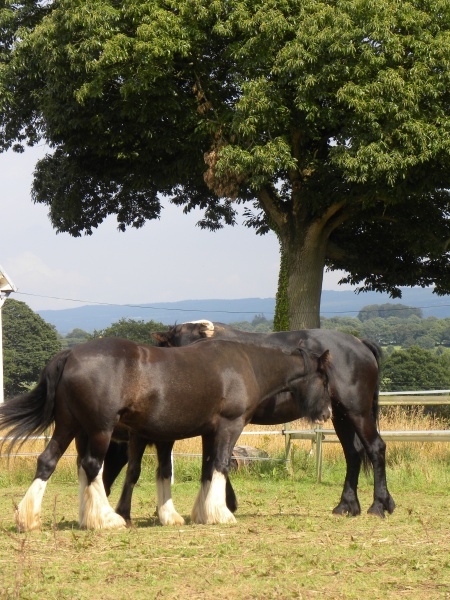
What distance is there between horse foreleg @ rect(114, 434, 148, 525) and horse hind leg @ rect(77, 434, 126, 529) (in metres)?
0.48

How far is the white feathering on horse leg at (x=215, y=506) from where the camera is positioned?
343 inches

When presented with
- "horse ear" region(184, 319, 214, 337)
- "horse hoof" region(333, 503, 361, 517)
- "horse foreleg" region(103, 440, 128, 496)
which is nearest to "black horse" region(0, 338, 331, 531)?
"horse foreleg" region(103, 440, 128, 496)

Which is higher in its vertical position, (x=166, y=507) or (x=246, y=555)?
(x=246, y=555)

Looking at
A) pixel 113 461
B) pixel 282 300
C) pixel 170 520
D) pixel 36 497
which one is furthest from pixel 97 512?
pixel 282 300

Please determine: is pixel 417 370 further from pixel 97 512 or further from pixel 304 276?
pixel 97 512

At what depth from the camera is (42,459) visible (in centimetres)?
839

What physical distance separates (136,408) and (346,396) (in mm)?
2603

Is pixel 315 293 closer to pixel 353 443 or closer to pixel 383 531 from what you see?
pixel 353 443

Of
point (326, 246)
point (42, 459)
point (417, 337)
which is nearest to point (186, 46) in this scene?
point (326, 246)

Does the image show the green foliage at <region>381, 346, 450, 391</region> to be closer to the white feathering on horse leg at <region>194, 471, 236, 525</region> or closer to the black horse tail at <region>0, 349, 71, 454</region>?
the white feathering on horse leg at <region>194, 471, 236, 525</region>

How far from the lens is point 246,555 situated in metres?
→ 6.94

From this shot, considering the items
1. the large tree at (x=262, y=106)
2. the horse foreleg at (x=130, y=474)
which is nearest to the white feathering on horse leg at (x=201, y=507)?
the horse foreleg at (x=130, y=474)

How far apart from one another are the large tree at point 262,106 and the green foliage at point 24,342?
157 ft

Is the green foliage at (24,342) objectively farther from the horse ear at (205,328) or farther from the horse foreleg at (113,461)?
the horse foreleg at (113,461)
